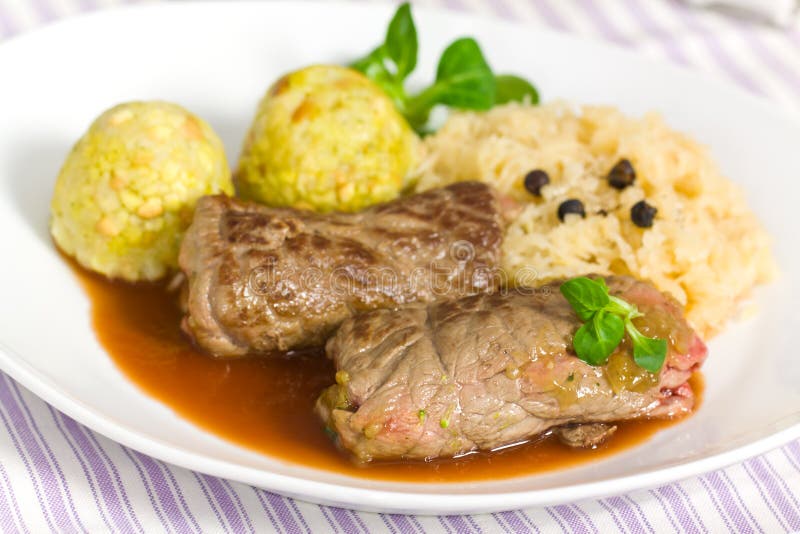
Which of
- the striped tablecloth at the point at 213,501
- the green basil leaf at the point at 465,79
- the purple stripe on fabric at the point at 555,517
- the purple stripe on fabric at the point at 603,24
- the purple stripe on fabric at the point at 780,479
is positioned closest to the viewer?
the striped tablecloth at the point at 213,501

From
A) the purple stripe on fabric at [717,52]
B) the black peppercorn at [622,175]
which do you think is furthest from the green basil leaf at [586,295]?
the purple stripe on fabric at [717,52]

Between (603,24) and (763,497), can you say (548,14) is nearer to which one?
(603,24)

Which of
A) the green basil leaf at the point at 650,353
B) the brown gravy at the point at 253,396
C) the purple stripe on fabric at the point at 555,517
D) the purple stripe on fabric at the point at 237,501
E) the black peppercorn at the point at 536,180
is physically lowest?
the purple stripe on fabric at the point at 555,517

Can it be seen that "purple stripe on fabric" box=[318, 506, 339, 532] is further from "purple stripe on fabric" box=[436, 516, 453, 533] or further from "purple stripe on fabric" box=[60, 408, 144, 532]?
"purple stripe on fabric" box=[60, 408, 144, 532]

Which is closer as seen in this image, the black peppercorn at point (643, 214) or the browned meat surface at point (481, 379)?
the browned meat surface at point (481, 379)

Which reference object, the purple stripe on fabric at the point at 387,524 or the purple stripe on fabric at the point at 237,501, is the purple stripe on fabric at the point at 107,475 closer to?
the purple stripe on fabric at the point at 237,501
